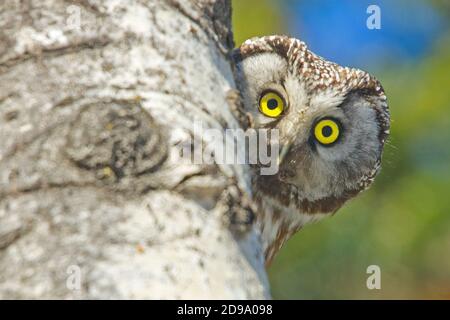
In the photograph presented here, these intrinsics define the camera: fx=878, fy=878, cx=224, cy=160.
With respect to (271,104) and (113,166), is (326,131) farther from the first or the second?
(113,166)

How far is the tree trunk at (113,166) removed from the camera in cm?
178

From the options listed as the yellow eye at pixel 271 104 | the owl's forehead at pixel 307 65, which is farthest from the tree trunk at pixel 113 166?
the owl's forehead at pixel 307 65

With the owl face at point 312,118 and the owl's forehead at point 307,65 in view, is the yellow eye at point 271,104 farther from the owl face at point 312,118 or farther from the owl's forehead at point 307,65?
the owl's forehead at point 307,65

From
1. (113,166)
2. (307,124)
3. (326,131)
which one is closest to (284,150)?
(307,124)

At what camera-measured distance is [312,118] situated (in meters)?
3.75

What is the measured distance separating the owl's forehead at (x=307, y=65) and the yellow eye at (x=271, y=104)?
156 mm

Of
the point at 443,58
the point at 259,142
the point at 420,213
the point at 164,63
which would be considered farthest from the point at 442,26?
the point at 164,63

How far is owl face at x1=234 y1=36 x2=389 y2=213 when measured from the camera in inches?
145

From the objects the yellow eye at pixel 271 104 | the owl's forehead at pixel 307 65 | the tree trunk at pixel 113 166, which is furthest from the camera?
the owl's forehead at pixel 307 65

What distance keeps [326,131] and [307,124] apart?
19cm

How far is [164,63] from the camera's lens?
2.09 metres

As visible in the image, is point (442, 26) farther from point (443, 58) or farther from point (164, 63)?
point (164, 63)

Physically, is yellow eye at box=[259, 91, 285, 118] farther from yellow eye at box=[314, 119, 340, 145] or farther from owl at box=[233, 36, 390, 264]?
yellow eye at box=[314, 119, 340, 145]
